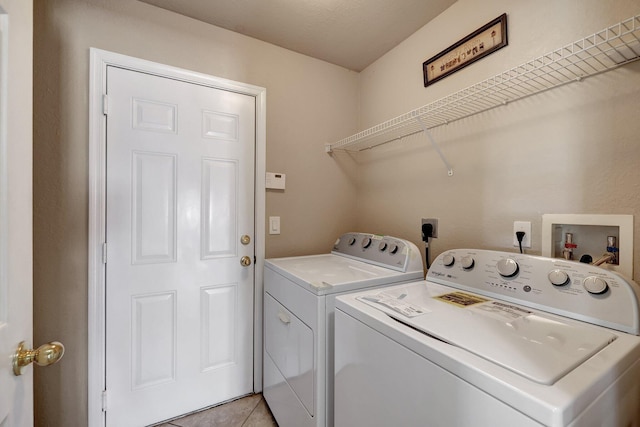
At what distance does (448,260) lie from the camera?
1202 mm

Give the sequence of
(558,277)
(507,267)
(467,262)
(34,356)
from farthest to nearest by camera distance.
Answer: (467,262)
(507,267)
(558,277)
(34,356)

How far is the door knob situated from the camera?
1.91 feet

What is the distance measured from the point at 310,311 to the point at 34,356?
82 cm

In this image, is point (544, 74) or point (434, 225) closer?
point (544, 74)

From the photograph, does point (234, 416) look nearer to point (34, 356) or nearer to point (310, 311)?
point (310, 311)

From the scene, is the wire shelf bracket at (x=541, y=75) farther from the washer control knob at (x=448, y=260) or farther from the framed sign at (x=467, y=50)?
the washer control knob at (x=448, y=260)

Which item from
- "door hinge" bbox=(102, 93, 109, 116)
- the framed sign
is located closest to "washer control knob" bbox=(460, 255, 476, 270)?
the framed sign

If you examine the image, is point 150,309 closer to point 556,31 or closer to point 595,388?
point 595,388

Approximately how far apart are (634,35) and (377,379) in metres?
1.33

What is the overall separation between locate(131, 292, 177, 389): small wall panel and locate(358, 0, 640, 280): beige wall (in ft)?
4.97

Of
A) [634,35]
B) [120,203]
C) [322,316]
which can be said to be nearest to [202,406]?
[322,316]

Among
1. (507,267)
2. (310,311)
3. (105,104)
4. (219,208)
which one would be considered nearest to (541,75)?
(507,267)

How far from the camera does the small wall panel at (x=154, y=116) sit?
1.48 metres

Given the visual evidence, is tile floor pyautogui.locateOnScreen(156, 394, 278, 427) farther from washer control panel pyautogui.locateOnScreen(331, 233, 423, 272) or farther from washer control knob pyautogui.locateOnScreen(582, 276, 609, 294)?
washer control knob pyautogui.locateOnScreen(582, 276, 609, 294)
